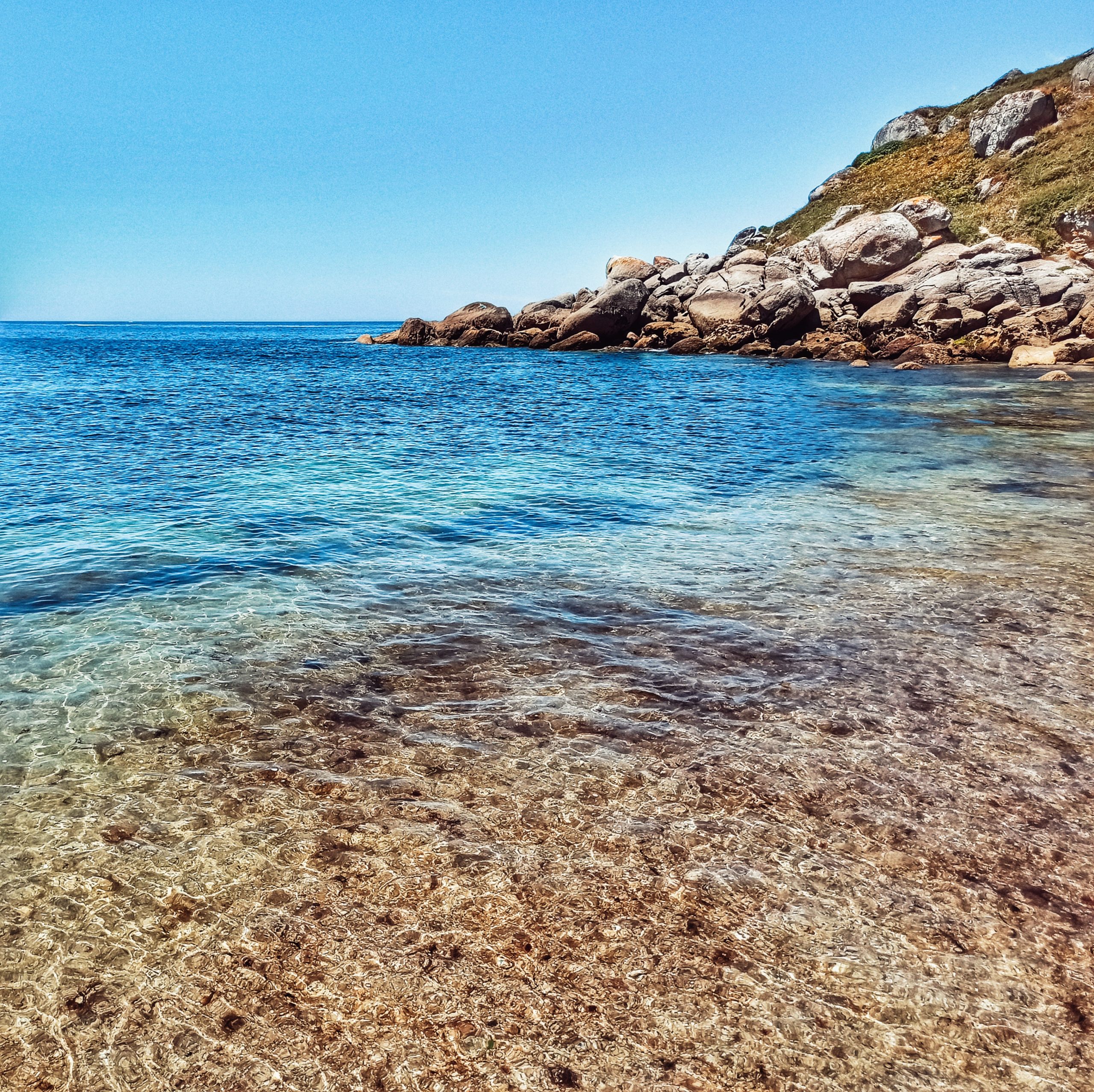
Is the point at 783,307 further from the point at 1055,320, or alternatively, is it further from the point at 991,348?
the point at 1055,320

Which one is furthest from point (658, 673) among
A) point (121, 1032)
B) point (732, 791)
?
point (121, 1032)

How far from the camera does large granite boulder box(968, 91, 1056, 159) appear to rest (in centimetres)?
6200

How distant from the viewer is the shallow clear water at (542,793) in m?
3.26

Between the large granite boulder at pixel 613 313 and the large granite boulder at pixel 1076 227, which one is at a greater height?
the large granite boulder at pixel 1076 227

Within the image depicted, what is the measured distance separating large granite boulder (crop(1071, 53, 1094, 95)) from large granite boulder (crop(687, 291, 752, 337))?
3675cm

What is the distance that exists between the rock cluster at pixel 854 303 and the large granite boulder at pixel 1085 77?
19.0 meters

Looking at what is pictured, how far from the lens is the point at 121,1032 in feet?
10.6

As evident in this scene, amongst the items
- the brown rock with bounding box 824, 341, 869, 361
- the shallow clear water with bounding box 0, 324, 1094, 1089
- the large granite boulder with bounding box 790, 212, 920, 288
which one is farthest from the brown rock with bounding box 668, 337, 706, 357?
the shallow clear water with bounding box 0, 324, 1094, 1089

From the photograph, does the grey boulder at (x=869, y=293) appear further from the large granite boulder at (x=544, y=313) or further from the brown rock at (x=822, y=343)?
the large granite boulder at (x=544, y=313)

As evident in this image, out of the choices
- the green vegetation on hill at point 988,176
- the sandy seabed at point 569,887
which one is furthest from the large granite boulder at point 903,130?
the sandy seabed at point 569,887

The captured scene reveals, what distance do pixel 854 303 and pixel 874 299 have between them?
1.50 meters

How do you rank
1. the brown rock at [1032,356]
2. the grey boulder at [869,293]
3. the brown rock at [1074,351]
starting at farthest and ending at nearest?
the grey boulder at [869,293]
the brown rock at [1032,356]
the brown rock at [1074,351]

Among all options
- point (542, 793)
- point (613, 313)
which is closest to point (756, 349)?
point (613, 313)

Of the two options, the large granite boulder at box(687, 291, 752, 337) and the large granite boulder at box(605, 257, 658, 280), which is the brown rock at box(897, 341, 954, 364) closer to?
the large granite boulder at box(687, 291, 752, 337)
